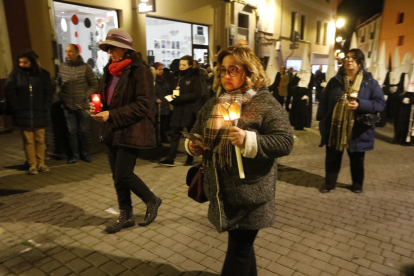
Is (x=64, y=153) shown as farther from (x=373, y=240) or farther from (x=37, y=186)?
(x=373, y=240)

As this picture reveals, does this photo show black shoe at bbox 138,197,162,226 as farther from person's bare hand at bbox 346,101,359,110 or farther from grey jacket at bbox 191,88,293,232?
person's bare hand at bbox 346,101,359,110

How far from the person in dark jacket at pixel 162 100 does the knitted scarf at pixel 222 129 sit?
5.06 metres

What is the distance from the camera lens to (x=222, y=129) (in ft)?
6.46

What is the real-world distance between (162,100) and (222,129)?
5.83 m

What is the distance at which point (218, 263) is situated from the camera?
10.1 ft

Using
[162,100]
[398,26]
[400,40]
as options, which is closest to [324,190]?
[162,100]

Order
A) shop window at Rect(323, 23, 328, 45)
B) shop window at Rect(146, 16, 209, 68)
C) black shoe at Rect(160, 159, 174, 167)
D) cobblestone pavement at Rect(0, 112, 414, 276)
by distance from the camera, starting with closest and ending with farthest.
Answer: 1. cobblestone pavement at Rect(0, 112, 414, 276)
2. black shoe at Rect(160, 159, 174, 167)
3. shop window at Rect(146, 16, 209, 68)
4. shop window at Rect(323, 23, 328, 45)

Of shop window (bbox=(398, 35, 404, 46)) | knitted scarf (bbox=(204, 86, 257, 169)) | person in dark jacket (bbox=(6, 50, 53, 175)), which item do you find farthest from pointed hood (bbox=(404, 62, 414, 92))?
shop window (bbox=(398, 35, 404, 46))

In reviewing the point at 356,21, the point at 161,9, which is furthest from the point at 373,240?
the point at 356,21

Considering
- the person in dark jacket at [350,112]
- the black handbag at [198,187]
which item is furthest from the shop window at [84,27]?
the black handbag at [198,187]

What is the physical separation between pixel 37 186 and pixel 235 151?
421 cm

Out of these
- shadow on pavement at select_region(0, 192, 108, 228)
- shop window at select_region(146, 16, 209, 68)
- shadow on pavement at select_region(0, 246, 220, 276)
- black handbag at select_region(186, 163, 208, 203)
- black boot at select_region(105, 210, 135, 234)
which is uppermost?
shop window at select_region(146, 16, 209, 68)

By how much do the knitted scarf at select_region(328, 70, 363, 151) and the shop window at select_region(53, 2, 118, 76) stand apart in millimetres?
8589

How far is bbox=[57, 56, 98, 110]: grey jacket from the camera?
5836 mm
